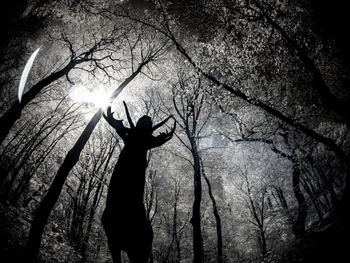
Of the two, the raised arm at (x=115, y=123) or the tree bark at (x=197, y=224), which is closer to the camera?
the raised arm at (x=115, y=123)

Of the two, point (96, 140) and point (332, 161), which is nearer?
point (332, 161)

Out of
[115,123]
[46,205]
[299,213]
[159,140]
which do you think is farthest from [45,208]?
[299,213]

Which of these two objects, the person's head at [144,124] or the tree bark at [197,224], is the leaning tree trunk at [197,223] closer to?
the tree bark at [197,224]

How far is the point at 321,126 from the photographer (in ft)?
61.9

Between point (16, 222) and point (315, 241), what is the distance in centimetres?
1297

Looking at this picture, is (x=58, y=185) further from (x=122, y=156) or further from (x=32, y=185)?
(x=32, y=185)

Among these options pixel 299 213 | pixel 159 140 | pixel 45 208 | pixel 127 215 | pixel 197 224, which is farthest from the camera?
pixel 299 213

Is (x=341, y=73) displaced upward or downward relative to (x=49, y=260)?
upward

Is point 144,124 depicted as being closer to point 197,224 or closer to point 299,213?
point 197,224

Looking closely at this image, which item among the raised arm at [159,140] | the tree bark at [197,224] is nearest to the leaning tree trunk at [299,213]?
the tree bark at [197,224]

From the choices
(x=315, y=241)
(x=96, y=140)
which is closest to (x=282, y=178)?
(x=315, y=241)

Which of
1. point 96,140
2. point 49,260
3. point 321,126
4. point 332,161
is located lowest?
point 49,260

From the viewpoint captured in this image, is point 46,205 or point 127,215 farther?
point 46,205

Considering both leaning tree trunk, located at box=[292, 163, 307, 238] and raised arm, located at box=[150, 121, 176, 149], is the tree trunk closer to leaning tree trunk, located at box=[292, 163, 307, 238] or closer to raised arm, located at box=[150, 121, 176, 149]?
raised arm, located at box=[150, 121, 176, 149]
